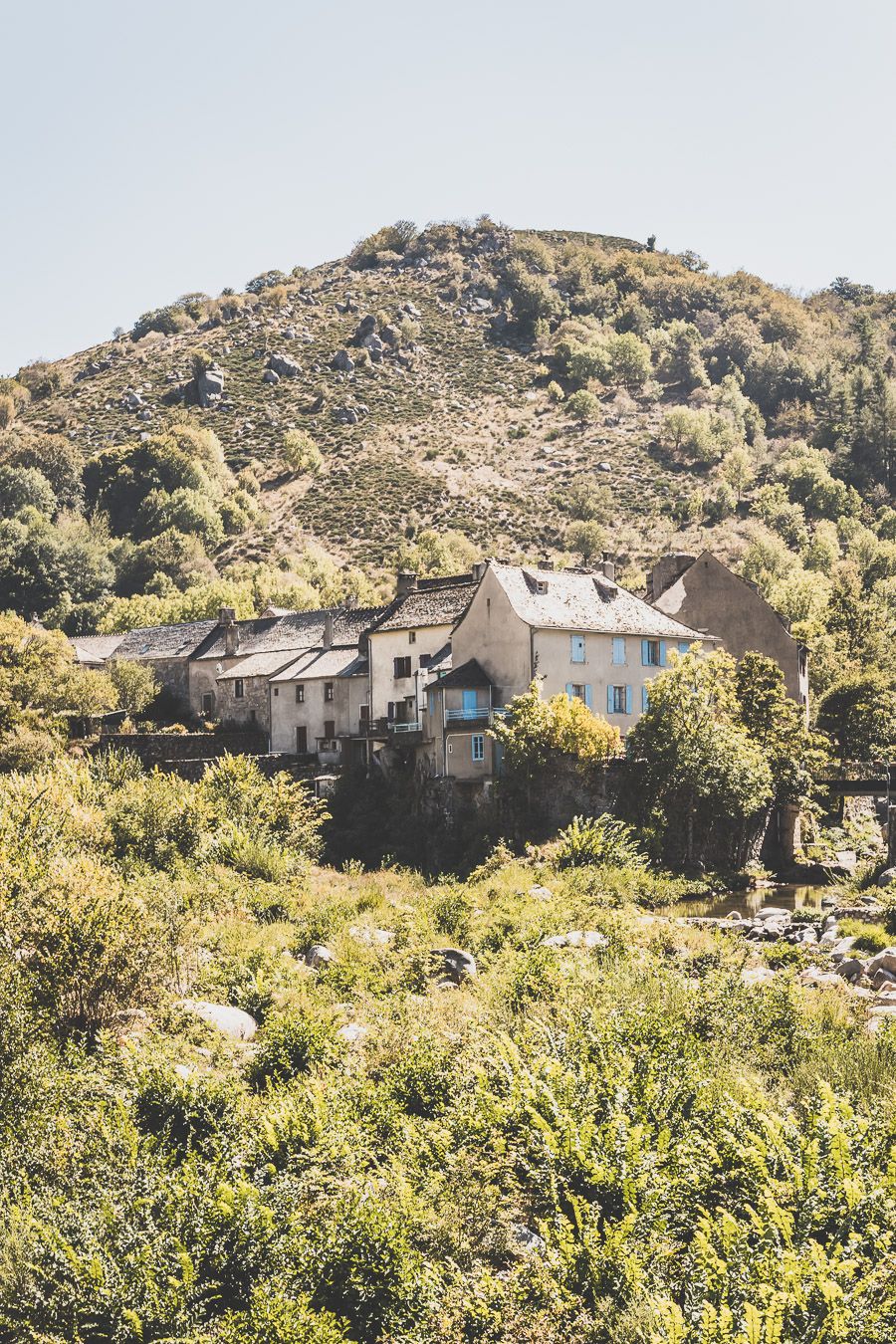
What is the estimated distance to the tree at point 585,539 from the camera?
115312 millimetres

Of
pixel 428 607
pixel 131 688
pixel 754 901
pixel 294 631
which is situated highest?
pixel 428 607

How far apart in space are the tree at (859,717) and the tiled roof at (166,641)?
3749 cm

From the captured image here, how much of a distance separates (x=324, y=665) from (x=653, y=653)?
18062 millimetres

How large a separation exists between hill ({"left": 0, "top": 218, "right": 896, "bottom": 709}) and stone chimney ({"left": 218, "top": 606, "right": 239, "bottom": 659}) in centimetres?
2388

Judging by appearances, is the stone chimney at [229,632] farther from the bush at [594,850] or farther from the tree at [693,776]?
the bush at [594,850]

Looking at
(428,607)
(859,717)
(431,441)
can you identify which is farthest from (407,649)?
(431,441)

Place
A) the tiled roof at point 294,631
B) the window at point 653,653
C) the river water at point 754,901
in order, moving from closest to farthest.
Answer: the river water at point 754,901, the window at point 653,653, the tiled roof at point 294,631

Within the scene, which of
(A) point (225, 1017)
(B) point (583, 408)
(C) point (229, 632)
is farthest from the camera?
(B) point (583, 408)

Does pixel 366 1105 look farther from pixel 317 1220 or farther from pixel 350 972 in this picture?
pixel 350 972

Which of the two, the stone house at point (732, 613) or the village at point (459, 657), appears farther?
the stone house at point (732, 613)

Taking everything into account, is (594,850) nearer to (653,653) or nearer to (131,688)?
(653,653)

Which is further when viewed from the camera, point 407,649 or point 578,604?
point 407,649

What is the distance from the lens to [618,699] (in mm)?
52625

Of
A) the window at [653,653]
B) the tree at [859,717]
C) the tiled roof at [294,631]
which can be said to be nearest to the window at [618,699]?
the window at [653,653]
